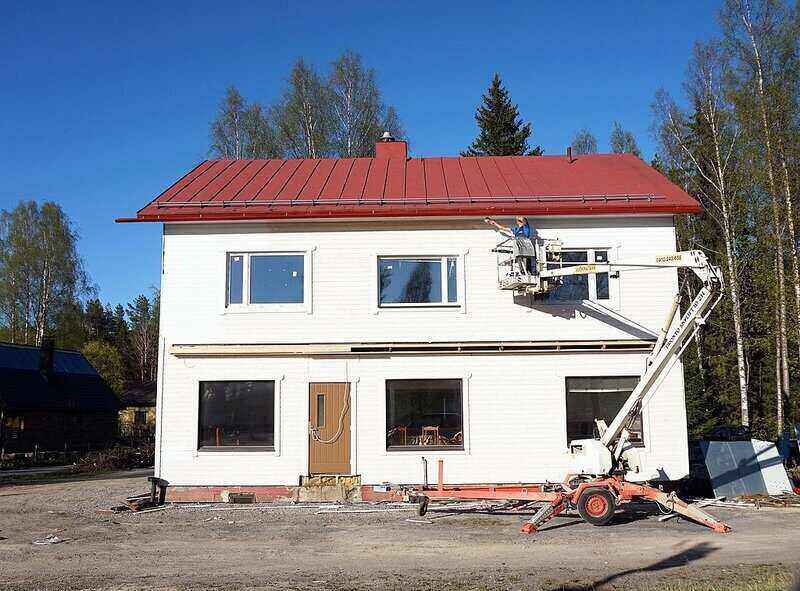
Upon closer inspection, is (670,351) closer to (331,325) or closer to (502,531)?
(502,531)

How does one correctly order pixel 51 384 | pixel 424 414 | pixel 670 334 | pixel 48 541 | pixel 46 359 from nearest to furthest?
pixel 48 541 → pixel 670 334 → pixel 424 414 → pixel 51 384 → pixel 46 359

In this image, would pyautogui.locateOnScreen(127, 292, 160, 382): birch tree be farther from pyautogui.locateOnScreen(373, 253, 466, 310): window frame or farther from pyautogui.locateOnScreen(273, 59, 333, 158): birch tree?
pyautogui.locateOnScreen(373, 253, 466, 310): window frame

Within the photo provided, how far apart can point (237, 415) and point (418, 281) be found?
494 cm

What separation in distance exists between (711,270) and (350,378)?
759 centimetres

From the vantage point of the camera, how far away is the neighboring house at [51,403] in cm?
2834

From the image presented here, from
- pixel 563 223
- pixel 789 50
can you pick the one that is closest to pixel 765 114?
pixel 789 50

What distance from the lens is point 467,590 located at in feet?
27.3

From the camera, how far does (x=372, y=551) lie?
10.6 m

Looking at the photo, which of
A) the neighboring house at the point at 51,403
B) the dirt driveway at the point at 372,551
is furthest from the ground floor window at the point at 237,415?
the neighboring house at the point at 51,403

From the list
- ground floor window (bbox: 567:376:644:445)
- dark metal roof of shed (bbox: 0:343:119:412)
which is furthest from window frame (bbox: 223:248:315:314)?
dark metal roof of shed (bbox: 0:343:119:412)

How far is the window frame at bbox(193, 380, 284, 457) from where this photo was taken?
51.4 feet

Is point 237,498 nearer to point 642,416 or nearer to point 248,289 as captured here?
point 248,289

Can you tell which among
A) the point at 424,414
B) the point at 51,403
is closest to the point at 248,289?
the point at 424,414

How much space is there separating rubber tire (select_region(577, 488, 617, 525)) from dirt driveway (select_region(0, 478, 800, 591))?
0.17m
